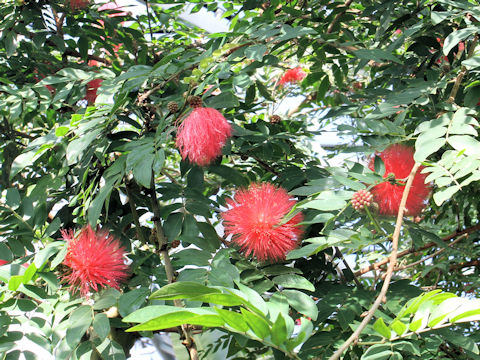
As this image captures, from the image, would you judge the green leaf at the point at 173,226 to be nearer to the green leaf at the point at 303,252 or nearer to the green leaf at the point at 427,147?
the green leaf at the point at 303,252

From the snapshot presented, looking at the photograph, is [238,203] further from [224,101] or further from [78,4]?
[78,4]

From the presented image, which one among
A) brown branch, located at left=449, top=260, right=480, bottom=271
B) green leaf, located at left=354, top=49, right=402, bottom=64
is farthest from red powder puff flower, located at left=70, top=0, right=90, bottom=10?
brown branch, located at left=449, top=260, right=480, bottom=271

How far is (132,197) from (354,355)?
61 centimetres

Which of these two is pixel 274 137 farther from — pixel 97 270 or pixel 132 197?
pixel 97 270

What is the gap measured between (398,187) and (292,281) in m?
0.29

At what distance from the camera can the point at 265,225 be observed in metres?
1.03

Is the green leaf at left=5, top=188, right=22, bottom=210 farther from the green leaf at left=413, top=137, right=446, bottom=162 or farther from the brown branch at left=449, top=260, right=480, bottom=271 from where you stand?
the brown branch at left=449, top=260, right=480, bottom=271

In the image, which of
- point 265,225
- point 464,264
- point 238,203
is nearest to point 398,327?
point 265,225

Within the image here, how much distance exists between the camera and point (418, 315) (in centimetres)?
64

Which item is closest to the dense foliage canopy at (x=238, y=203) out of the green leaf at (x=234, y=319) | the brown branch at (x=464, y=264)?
the green leaf at (x=234, y=319)

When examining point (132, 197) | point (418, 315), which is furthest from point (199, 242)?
point (418, 315)

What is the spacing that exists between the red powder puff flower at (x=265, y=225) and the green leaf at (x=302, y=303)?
0.44 feet

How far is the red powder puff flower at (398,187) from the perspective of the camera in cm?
104

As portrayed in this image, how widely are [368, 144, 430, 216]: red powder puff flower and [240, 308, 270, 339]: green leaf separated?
0.52 metres
